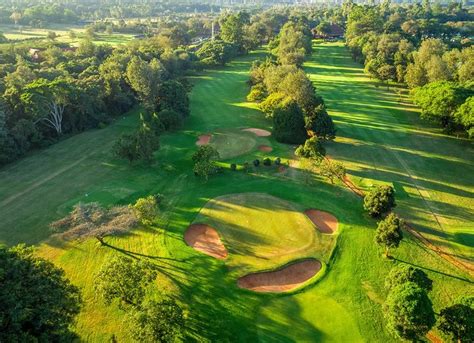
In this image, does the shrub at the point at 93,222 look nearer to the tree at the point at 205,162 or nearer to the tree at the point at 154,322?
the tree at the point at 205,162

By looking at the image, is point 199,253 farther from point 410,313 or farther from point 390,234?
point 410,313

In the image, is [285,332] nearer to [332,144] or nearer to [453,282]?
[453,282]

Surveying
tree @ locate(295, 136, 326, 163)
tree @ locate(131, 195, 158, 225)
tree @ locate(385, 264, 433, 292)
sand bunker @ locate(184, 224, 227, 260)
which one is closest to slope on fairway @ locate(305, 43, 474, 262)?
tree @ locate(295, 136, 326, 163)

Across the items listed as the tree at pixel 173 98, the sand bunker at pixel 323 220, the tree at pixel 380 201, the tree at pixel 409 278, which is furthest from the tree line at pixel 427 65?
the tree at pixel 173 98

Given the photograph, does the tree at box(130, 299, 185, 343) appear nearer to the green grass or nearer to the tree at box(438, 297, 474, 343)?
the green grass

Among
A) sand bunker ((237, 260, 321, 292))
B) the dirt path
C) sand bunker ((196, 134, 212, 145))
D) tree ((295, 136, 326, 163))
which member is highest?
tree ((295, 136, 326, 163))

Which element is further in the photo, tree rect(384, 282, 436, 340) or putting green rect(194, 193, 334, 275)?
putting green rect(194, 193, 334, 275)

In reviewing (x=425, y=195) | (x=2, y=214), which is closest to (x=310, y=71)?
(x=425, y=195)

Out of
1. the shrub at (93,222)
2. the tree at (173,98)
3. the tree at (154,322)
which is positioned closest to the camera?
the tree at (154,322)

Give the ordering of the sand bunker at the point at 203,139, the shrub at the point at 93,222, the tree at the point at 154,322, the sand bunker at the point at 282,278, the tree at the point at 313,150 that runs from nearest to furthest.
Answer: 1. the tree at the point at 154,322
2. the sand bunker at the point at 282,278
3. the shrub at the point at 93,222
4. the tree at the point at 313,150
5. the sand bunker at the point at 203,139
